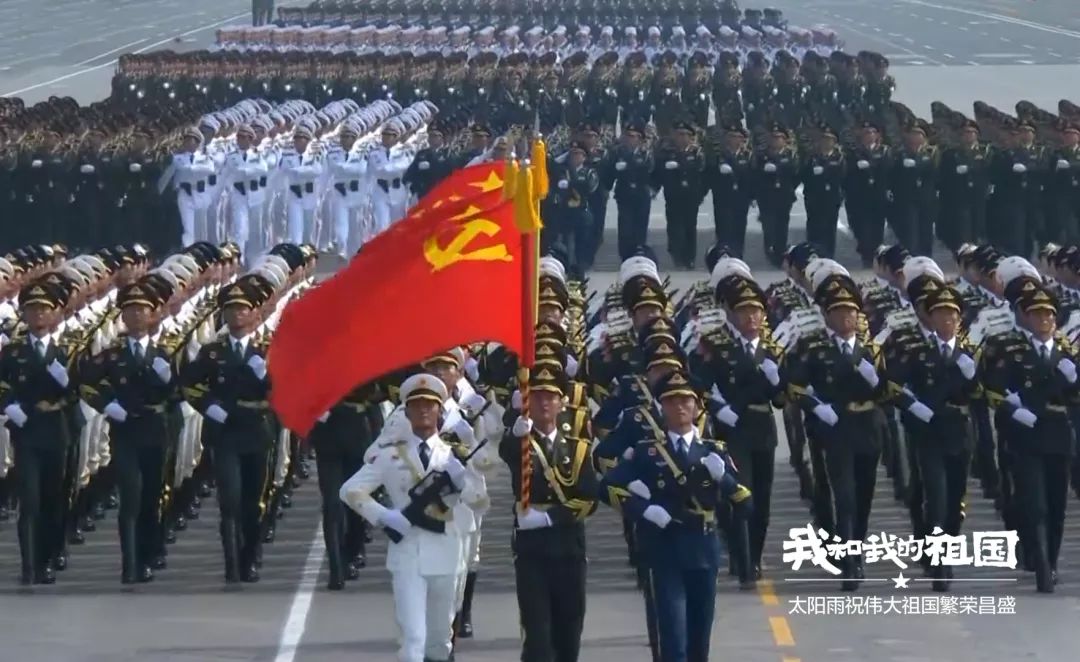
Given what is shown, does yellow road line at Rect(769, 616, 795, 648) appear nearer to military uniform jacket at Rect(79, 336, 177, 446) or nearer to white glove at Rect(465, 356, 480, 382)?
white glove at Rect(465, 356, 480, 382)

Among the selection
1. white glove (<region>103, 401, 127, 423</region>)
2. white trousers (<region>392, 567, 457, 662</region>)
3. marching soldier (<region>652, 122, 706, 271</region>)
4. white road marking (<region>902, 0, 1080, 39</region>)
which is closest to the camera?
white trousers (<region>392, 567, 457, 662</region>)

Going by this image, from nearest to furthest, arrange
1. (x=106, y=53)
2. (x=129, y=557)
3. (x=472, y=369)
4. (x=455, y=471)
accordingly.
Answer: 1. (x=455, y=471)
2. (x=129, y=557)
3. (x=472, y=369)
4. (x=106, y=53)

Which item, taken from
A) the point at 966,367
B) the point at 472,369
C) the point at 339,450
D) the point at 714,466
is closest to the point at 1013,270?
the point at 966,367

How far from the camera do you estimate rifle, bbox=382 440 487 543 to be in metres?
12.7

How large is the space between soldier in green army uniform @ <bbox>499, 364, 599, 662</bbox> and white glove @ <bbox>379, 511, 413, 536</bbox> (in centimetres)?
49

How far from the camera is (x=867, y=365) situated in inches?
624

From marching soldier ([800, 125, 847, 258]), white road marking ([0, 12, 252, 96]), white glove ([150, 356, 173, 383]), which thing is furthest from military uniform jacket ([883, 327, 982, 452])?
white road marking ([0, 12, 252, 96])

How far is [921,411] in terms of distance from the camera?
51.8 feet

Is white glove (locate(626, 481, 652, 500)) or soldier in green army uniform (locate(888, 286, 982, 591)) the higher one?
white glove (locate(626, 481, 652, 500))

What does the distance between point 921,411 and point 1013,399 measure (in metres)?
0.51

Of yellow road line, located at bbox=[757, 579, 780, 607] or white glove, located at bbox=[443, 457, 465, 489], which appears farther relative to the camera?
yellow road line, located at bbox=[757, 579, 780, 607]

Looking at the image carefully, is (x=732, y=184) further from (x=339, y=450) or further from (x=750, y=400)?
(x=339, y=450)

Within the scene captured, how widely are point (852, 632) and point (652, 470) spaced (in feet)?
8.38

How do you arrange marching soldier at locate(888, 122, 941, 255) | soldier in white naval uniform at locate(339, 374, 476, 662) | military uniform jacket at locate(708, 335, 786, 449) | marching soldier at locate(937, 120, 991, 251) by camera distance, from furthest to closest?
marching soldier at locate(888, 122, 941, 255)
marching soldier at locate(937, 120, 991, 251)
military uniform jacket at locate(708, 335, 786, 449)
soldier in white naval uniform at locate(339, 374, 476, 662)
